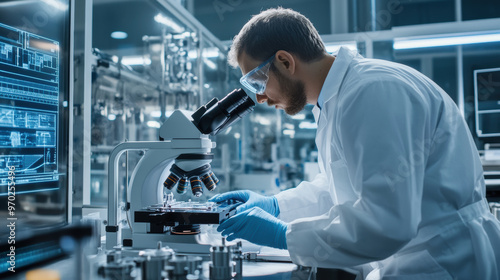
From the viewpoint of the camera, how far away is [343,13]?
3869 mm

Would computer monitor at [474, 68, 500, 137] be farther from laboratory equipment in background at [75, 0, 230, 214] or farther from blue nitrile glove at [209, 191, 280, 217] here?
blue nitrile glove at [209, 191, 280, 217]

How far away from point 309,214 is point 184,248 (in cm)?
50

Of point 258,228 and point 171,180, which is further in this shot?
point 171,180

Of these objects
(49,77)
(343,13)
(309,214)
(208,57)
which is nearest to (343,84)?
(309,214)

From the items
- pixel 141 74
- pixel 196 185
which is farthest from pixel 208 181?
pixel 141 74

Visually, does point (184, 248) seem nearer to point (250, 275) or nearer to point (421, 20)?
point (250, 275)

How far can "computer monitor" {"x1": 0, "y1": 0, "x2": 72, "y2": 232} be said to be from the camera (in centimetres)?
114

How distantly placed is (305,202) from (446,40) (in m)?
2.74

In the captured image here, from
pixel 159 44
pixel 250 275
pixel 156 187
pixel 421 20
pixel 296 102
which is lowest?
pixel 250 275

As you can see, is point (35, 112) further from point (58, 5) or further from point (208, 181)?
point (208, 181)

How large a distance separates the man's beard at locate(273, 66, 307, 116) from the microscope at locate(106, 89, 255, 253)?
0.37 ft

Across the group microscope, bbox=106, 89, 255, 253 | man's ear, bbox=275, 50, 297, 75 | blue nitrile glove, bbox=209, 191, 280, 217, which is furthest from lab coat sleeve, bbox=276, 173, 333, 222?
man's ear, bbox=275, 50, 297, 75

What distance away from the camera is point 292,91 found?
120 cm

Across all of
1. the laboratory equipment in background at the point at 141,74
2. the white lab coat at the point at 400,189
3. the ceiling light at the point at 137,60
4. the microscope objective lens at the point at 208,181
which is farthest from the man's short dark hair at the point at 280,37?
the ceiling light at the point at 137,60
